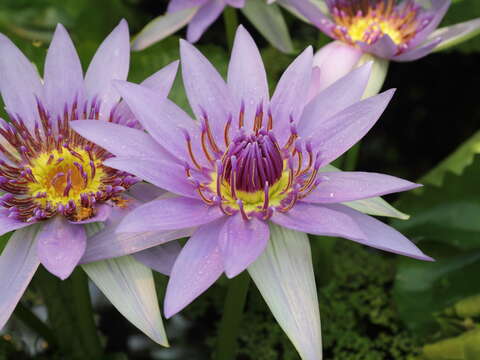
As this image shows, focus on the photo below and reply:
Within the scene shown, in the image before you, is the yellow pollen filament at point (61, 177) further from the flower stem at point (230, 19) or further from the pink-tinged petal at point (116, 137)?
the flower stem at point (230, 19)

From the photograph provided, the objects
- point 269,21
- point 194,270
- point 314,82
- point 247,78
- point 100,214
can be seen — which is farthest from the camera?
point 269,21

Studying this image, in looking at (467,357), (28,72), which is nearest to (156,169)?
(28,72)

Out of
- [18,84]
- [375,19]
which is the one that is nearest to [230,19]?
[375,19]

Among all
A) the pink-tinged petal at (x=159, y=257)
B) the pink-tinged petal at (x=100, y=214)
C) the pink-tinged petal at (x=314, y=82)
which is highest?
the pink-tinged petal at (x=314, y=82)

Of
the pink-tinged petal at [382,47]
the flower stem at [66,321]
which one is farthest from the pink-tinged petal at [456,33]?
the flower stem at [66,321]

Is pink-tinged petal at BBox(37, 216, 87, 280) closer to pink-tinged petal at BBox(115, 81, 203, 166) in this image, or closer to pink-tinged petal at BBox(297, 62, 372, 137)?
pink-tinged petal at BBox(115, 81, 203, 166)

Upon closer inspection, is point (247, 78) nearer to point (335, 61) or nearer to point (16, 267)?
point (335, 61)
